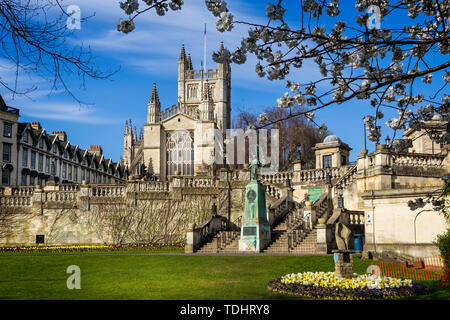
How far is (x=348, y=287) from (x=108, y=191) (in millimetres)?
24234

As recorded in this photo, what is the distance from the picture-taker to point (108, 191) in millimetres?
34938

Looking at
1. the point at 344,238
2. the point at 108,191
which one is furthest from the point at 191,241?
the point at 344,238

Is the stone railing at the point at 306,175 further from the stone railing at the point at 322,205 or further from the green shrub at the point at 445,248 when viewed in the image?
the green shrub at the point at 445,248

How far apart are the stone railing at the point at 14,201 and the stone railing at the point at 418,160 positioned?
2415 centimetres

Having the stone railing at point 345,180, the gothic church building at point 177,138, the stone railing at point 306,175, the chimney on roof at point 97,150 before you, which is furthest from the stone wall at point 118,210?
the chimney on roof at point 97,150

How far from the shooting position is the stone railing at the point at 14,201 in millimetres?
35312

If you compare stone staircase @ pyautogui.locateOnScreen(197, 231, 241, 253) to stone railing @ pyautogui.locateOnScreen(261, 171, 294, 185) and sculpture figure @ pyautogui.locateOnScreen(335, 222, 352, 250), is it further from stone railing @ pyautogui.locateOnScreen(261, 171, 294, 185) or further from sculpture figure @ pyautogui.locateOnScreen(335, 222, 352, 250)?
sculpture figure @ pyautogui.locateOnScreen(335, 222, 352, 250)

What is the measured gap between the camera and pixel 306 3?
772cm

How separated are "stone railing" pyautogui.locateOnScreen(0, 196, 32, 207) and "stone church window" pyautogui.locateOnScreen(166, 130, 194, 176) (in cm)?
4119

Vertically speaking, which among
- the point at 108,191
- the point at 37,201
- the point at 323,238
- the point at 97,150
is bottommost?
the point at 323,238

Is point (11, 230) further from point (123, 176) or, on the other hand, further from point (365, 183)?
point (123, 176)

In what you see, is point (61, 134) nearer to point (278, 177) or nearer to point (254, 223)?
point (278, 177)
